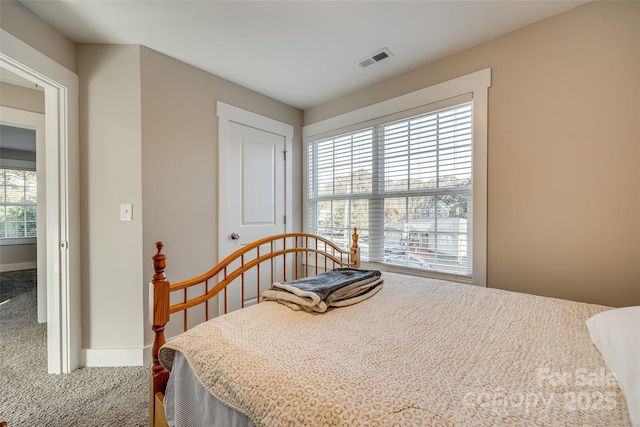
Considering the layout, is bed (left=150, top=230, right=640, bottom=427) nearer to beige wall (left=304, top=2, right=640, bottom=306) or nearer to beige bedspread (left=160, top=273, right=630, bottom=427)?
beige bedspread (left=160, top=273, right=630, bottom=427)

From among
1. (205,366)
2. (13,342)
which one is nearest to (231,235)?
(205,366)

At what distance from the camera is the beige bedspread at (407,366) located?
0.64m

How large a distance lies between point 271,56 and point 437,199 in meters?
1.78

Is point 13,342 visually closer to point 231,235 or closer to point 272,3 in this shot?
point 231,235

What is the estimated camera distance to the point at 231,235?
2.60 meters

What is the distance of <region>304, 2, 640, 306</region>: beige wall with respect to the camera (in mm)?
1519

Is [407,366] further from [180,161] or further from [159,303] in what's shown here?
[180,161]

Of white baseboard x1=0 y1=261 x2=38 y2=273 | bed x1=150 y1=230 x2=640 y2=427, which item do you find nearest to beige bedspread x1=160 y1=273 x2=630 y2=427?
bed x1=150 y1=230 x2=640 y2=427

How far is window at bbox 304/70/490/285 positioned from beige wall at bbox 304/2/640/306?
0.12m

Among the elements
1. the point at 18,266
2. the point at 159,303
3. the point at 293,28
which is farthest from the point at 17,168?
the point at 159,303

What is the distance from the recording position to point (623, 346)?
2.69 ft

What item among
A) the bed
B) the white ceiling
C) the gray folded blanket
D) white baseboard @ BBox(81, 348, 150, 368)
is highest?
the white ceiling

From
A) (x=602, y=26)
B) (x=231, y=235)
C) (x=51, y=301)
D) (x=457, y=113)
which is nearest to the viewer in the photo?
(x=602, y=26)

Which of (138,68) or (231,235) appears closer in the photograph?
(138,68)
